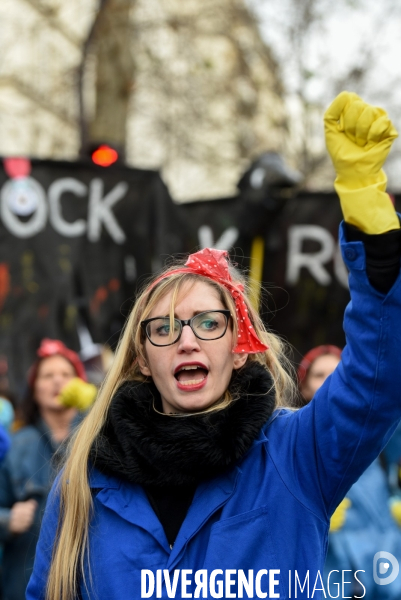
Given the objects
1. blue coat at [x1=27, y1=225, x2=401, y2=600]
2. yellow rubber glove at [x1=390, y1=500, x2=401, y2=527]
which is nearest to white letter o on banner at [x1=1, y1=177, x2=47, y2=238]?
yellow rubber glove at [x1=390, y1=500, x2=401, y2=527]

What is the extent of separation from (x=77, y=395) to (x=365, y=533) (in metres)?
1.52

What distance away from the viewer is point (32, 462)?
405 cm

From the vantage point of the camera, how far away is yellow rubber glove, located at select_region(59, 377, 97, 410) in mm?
4059

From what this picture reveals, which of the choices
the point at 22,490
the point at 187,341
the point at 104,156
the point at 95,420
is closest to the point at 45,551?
the point at 95,420

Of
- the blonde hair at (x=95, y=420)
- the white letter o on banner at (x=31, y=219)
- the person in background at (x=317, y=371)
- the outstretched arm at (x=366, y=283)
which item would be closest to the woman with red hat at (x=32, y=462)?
the white letter o on banner at (x=31, y=219)

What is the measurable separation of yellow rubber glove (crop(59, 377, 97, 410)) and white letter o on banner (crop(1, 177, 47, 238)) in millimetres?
1560

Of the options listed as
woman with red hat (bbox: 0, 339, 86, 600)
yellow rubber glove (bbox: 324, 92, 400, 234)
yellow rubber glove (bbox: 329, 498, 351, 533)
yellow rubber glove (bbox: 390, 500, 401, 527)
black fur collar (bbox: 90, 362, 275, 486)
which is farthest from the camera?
woman with red hat (bbox: 0, 339, 86, 600)

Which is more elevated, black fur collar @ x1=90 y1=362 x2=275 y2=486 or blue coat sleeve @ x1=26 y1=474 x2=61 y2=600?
black fur collar @ x1=90 y1=362 x2=275 y2=486

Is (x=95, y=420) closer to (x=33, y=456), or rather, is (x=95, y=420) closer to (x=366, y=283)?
(x=366, y=283)

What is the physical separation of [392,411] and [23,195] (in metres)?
4.10

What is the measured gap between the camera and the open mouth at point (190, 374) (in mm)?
2014

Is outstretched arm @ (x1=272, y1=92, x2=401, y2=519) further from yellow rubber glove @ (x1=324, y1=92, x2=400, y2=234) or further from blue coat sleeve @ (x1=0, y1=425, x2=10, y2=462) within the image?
blue coat sleeve @ (x1=0, y1=425, x2=10, y2=462)

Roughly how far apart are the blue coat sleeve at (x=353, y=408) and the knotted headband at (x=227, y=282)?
27cm

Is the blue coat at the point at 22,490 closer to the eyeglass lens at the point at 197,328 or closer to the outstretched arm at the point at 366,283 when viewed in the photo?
the eyeglass lens at the point at 197,328
